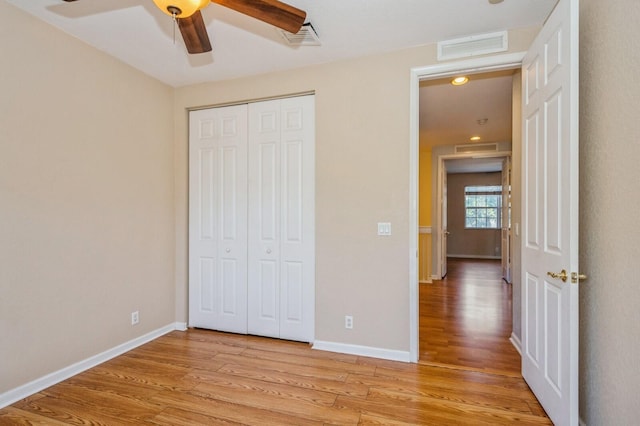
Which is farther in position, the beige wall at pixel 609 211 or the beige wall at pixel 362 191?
the beige wall at pixel 362 191

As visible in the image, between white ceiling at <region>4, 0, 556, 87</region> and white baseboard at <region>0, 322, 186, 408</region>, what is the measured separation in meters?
→ 2.58

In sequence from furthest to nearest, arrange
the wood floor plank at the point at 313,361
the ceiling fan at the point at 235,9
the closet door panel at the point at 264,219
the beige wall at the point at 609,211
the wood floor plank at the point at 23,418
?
the closet door panel at the point at 264,219, the wood floor plank at the point at 313,361, the wood floor plank at the point at 23,418, the ceiling fan at the point at 235,9, the beige wall at the point at 609,211

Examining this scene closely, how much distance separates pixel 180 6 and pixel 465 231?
9830mm

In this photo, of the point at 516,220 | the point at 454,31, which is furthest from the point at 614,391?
the point at 454,31

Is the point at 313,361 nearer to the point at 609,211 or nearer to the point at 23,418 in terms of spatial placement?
the point at 23,418

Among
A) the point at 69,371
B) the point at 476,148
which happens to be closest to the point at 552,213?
the point at 69,371

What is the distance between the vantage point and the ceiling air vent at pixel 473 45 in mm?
2363

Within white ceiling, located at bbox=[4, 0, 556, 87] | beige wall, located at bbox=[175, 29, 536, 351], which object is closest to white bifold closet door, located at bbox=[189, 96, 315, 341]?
beige wall, located at bbox=[175, 29, 536, 351]

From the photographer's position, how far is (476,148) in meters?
5.55

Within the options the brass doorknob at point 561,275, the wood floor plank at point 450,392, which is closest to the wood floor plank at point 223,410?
the wood floor plank at point 450,392

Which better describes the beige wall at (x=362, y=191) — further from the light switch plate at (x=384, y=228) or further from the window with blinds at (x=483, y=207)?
the window with blinds at (x=483, y=207)

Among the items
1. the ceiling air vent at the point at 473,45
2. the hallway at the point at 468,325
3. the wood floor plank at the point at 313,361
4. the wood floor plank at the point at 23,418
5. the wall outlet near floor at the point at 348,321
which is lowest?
the hallway at the point at 468,325

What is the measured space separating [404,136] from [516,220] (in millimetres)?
1464

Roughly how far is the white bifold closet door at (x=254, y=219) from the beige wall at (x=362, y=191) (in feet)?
0.50
